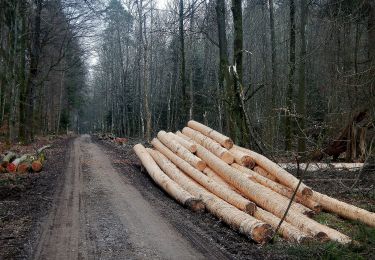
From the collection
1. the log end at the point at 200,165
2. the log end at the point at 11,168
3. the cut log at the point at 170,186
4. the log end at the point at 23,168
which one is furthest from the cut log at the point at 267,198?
the log end at the point at 11,168

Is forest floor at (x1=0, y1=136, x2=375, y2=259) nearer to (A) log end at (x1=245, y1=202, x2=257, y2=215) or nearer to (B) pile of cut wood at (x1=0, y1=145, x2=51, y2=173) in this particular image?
(A) log end at (x1=245, y1=202, x2=257, y2=215)

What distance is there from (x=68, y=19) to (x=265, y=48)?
48.1 feet

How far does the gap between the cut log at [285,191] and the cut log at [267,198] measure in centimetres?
34

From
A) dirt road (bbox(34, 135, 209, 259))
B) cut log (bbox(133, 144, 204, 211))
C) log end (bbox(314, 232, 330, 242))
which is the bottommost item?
log end (bbox(314, 232, 330, 242))

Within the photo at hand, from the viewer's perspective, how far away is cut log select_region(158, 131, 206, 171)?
33.1 ft

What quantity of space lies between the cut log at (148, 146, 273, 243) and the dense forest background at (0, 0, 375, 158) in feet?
5.79

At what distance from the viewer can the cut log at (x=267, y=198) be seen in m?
6.42

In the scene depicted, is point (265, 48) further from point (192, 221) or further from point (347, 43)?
point (192, 221)

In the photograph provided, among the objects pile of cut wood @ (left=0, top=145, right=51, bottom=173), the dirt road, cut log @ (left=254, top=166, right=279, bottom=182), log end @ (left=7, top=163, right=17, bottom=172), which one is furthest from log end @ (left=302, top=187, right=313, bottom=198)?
log end @ (left=7, top=163, right=17, bottom=172)

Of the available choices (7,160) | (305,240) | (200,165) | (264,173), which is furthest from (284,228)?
(7,160)

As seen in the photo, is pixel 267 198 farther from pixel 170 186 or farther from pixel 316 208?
pixel 170 186

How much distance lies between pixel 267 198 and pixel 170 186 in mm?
2668

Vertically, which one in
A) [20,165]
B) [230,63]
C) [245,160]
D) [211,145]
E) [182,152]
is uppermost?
[230,63]

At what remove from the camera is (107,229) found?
263 inches
